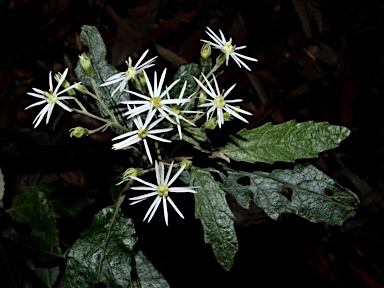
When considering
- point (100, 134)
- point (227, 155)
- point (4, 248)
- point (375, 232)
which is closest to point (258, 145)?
point (227, 155)

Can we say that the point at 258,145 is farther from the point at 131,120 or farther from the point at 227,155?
the point at 131,120

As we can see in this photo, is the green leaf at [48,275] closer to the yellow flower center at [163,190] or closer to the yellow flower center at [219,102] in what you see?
the yellow flower center at [163,190]

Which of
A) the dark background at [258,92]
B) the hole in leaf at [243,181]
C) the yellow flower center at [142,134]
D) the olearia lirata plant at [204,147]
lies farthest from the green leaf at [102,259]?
the dark background at [258,92]

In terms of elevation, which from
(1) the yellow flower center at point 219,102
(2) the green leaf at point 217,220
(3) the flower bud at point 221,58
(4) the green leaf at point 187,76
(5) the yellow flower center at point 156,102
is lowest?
(2) the green leaf at point 217,220

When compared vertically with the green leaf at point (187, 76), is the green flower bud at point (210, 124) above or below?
below

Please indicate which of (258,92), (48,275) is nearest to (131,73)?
(48,275)

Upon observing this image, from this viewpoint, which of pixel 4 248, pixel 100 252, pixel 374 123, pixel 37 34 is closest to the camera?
pixel 100 252

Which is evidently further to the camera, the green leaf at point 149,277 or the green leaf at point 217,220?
the green leaf at point 149,277

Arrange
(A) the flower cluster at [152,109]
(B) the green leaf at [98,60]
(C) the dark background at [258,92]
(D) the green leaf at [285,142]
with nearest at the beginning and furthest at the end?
(A) the flower cluster at [152,109], (D) the green leaf at [285,142], (B) the green leaf at [98,60], (C) the dark background at [258,92]

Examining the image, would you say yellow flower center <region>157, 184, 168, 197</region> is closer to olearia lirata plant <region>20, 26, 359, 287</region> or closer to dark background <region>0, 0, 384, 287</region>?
olearia lirata plant <region>20, 26, 359, 287</region>
